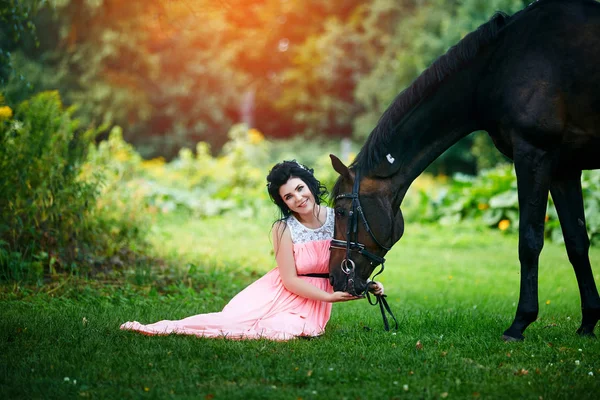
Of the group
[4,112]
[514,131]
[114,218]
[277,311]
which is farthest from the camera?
[114,218]

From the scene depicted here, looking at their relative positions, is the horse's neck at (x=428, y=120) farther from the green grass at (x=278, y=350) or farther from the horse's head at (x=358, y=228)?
the green grass at (x=278, y=350)

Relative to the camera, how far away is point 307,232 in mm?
4152

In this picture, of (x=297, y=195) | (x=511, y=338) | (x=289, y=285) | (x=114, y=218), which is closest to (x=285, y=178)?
(x=297, y=195)

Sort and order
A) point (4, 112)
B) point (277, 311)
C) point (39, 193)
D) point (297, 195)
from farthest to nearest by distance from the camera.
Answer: point (4, 112) → point (39, 193) → point (277, 311) → point (297, 195)

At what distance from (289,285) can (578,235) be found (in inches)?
75.8

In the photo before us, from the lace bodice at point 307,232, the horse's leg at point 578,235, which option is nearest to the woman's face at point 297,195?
the lace bodice at point 307,232

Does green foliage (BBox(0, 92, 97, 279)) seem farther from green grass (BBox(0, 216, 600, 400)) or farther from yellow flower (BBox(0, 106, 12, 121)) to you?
green grass (BBox(0, 216, 600, 400))

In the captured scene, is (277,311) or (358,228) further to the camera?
(277,311)

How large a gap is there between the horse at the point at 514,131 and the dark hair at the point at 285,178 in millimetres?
221

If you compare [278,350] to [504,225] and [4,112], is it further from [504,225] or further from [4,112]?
[504,225]

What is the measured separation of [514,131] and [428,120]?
54 cm

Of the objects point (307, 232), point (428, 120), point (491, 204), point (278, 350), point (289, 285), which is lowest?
point (278, 350)

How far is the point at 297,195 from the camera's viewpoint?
4.01 meters

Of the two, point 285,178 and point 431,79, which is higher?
point 431,79
